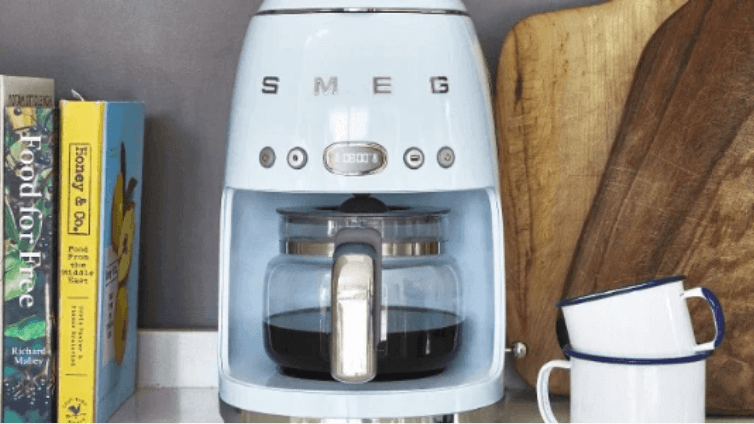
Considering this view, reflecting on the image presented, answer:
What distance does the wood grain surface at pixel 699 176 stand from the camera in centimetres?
119

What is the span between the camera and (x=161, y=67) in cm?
130

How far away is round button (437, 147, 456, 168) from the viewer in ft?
3.26

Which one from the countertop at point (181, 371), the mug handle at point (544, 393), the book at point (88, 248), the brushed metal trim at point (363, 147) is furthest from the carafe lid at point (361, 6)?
the countertop at point (181, 371)

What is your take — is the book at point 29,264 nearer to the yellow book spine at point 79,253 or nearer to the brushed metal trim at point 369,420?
the yellow book spine at point 79,253

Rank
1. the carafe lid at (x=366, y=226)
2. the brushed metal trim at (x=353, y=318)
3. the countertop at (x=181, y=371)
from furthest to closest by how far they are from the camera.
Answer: the countertop at (x=181, y=371) < the carafe lid at (x=366, y=226) < the brushed metal trim at (x=353, y=318)

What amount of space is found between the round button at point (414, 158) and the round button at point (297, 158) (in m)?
0.08

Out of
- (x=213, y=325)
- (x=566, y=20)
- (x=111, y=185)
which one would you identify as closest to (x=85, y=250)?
(x=111, y=185)

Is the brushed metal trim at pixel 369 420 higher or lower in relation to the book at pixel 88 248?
lower

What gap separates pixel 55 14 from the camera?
4.28ft

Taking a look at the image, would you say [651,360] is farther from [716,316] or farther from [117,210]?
[117,210]

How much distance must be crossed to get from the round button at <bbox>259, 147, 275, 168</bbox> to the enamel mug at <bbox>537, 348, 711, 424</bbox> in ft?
1.00

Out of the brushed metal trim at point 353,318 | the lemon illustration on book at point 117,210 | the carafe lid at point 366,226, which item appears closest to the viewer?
the brushed metal trim at point 353,318

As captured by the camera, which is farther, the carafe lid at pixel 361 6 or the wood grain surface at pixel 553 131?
the wood grain surface at pixel 553 131

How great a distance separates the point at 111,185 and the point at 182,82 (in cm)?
20
